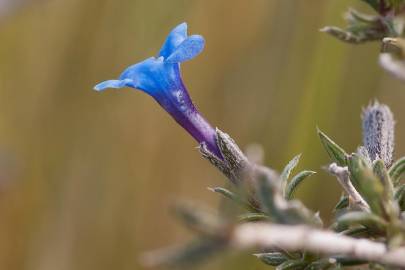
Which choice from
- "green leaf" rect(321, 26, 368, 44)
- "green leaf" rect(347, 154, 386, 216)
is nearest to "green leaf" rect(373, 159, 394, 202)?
"green leaf" rect(347, 154, 386, 216)

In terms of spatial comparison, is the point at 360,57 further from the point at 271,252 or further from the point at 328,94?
the point at 271,252

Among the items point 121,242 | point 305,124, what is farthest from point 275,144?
point 121,242

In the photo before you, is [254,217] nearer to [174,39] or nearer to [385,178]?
[385,178]

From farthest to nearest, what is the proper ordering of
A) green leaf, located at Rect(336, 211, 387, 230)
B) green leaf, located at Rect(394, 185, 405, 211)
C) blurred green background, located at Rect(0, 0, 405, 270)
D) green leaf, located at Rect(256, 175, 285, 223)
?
blurred green background, located at Rect(0, 0, 405, 270) < green leaf, located at Rect(394, 185, 405, 211) < green leaf, located at Rect(336, 211, 387, 230) < green leaf, located at Rect(256, 175, 285, 223)

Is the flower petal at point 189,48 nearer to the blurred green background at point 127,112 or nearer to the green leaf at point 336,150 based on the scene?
the green leaf at point 336,150

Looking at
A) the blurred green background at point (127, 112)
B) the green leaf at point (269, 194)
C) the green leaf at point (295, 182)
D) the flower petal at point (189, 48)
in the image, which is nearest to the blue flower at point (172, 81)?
the flower petal at point (189, 48)

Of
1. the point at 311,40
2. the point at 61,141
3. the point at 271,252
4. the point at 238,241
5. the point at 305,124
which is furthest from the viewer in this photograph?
the point at 61,141

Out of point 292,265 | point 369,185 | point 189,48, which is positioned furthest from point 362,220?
point 189,48

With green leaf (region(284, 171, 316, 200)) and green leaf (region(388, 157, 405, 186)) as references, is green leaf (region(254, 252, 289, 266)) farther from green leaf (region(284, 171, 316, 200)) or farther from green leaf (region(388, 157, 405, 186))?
green leaf (region(388, 157, 405, 186))
